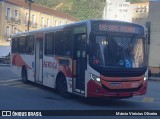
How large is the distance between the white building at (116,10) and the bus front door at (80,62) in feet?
253

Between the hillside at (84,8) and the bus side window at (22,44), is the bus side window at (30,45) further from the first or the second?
the hillside at (84,8)

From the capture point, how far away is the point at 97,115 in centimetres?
1154

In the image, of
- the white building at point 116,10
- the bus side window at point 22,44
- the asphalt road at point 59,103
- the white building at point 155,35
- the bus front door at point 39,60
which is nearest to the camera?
the asphalt road at point 59,103

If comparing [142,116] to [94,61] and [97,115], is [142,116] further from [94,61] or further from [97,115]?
[94,61]

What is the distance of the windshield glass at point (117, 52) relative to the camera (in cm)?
1365

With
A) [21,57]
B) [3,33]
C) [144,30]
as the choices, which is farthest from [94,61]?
[3,33]

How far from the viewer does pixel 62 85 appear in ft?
52.7

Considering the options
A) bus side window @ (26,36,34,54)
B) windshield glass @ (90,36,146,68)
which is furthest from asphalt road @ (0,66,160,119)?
bus side window @ (26,36,34,54)

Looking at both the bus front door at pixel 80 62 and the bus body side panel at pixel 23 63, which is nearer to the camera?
the bus front door at pixel 80 62

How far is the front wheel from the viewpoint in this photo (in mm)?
15750

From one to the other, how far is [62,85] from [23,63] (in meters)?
6.47

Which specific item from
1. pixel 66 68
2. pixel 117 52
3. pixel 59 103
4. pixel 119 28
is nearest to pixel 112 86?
pixel 117 52

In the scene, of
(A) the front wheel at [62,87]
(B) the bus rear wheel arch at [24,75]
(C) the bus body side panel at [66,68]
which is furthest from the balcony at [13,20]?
(C) the bus body side panel at [66,68]

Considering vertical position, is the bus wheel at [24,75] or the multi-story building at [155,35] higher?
the multi-story building at [155,35]
